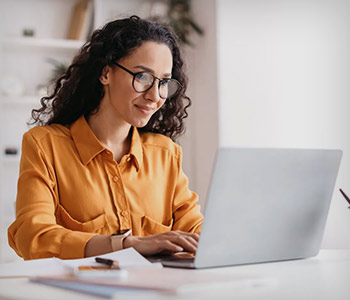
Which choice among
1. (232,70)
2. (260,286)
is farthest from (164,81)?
(232,70)

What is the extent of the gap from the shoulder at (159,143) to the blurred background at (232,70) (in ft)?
3.95

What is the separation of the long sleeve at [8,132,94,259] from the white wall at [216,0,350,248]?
206 centimetres

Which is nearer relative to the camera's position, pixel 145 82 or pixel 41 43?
pixel 145 82

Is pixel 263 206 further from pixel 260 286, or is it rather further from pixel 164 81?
pixel 164 81

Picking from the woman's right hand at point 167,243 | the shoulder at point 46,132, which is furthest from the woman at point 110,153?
the woman's right hand at point 167,243

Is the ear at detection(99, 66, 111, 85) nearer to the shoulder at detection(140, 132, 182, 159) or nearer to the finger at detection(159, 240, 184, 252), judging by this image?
the shoulder at detection(140, 132, 182, 159)

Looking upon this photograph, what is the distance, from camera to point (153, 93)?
1628 millimetres

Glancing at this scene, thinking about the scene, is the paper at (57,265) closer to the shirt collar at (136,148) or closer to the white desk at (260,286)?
the white desk at (260,286)

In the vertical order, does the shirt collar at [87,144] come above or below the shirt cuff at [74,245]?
above

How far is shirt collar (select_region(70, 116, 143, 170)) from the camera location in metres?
1.66

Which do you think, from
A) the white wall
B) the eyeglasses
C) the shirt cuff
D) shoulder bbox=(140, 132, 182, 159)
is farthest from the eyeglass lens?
the white wall

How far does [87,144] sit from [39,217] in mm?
330

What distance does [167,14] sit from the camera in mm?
3875

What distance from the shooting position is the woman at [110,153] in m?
1.58
